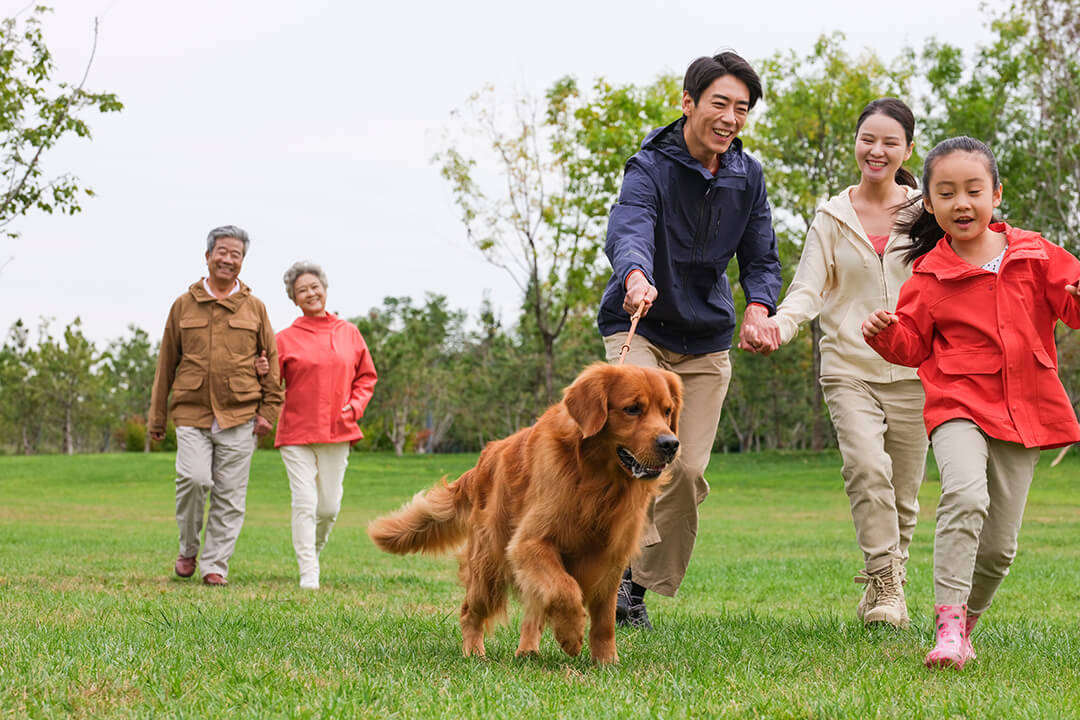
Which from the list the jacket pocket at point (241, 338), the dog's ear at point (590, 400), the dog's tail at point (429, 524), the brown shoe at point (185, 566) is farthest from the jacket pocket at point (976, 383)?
the brown shoe at point (185, 566)

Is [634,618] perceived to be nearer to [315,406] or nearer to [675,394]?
[675,394]

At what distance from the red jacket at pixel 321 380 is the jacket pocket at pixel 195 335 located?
2.15 feet

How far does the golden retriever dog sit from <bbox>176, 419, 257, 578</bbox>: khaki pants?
196 inches

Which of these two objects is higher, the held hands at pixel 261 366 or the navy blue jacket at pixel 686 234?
the navy blue jacket at pixel 686 234

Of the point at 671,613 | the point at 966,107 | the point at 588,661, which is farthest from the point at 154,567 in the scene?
the point at 966,107

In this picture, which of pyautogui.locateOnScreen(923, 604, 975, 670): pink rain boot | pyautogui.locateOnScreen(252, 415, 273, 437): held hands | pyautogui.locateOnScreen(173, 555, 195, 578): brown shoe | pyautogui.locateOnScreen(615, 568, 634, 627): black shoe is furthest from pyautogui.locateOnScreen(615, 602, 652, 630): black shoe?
pyautogui.locateOnScreen(173, 555, 195, 578): brown shoe

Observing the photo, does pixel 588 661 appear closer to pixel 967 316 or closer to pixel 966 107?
pixel 967 316

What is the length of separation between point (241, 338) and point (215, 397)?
0.60 m

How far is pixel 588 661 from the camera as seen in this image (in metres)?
5.04

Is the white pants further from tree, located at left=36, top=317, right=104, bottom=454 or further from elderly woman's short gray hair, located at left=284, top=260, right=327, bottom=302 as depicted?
tree, located at left=36, top=317, right=104, bottom=454

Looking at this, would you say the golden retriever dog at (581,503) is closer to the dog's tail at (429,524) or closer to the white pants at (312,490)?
the dog's tail at (429,524)

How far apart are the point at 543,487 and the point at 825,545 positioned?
12628 millimetres

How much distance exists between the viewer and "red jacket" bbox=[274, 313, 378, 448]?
973cm

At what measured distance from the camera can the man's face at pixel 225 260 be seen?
9.81m
